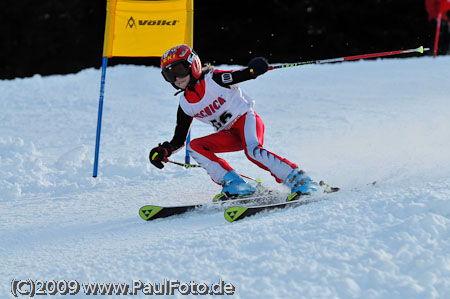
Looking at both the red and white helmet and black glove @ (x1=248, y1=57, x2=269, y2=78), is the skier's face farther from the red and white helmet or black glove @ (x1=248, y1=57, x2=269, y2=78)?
black glove @ (x1=248, y1=57, x2=269, y2=78)

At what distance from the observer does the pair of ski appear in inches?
146

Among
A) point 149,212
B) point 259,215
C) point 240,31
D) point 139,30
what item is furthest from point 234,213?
point 240,31

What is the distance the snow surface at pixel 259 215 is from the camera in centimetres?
267

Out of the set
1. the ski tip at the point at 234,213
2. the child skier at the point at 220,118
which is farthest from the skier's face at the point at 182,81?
the ski tip at the point at 234,213

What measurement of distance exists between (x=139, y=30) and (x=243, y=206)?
8.88ft

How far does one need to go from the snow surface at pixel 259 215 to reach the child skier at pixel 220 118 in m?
0.39

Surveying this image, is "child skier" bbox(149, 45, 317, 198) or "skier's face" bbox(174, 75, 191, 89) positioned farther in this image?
"skier's face" bbox(174, 75, 191, 89)

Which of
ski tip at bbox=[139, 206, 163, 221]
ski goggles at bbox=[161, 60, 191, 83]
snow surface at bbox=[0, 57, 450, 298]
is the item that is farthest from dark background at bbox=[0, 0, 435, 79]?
ski tip at bbox=[139, 206, 163, 221]

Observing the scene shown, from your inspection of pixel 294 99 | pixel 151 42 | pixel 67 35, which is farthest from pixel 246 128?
pixel 67 35

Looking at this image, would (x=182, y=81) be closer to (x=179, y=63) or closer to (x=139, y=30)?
(x=179, y=63)

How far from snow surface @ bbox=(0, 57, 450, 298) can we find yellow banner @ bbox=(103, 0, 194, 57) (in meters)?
1.17

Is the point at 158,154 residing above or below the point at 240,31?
below

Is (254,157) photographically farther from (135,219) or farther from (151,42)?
(151,42)

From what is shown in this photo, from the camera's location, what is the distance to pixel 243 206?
154 inches
